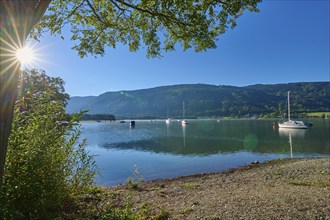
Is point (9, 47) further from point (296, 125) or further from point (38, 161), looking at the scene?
point (296, 125)

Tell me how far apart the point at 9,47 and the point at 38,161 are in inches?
120

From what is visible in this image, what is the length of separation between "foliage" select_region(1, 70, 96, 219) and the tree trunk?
2125 mm

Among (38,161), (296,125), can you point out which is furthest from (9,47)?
(296,125)

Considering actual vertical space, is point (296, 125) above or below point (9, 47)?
below

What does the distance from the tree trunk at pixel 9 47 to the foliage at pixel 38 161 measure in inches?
83.7

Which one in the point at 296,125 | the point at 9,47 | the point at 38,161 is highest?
the point at 9,47

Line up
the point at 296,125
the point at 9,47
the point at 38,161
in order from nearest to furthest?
1. the point at 9,47
2. the point at 38,161
3. the point at 296,125

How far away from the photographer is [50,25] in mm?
8977

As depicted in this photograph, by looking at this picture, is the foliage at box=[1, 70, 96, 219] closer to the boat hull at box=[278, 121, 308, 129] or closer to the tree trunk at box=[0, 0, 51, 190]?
the tree trunk at box=[0, 0, 51, 190]

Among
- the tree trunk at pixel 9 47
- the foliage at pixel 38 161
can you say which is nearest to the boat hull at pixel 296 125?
the foliage at pixel 38 161

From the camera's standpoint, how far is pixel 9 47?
3.33 metres

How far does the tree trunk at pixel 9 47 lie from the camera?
311 centimetres

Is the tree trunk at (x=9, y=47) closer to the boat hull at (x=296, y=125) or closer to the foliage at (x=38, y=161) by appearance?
the foliage at (x=38, y=161)

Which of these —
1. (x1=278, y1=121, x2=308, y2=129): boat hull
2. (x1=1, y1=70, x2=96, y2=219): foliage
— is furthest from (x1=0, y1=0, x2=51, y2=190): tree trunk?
(x1=278, y1=121, x2=308, y2=129): boat hull
